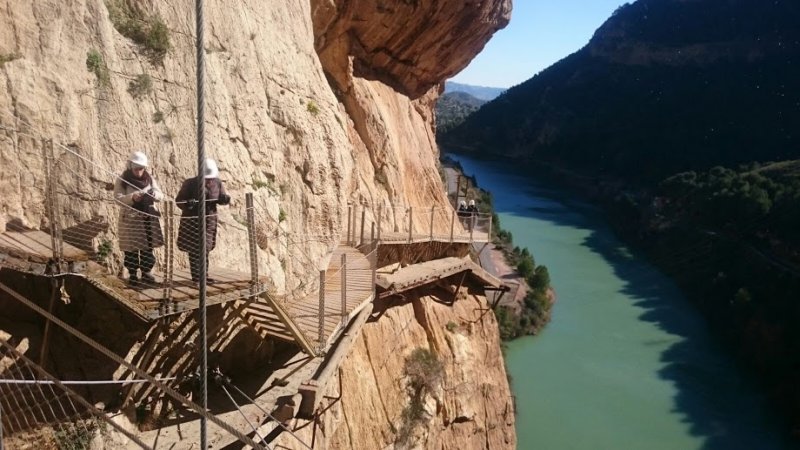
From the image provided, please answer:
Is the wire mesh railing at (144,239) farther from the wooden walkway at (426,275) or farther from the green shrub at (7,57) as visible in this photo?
the wooden walkway at (426,275)

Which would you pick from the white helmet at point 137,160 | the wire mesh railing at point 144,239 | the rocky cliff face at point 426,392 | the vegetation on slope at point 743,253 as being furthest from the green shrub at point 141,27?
the vegetation on slope at point 743,253

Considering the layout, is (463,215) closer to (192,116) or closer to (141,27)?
(192,116)

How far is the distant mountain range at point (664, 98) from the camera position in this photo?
56.1m

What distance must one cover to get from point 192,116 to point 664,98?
234 ft

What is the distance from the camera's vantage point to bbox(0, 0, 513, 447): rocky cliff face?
5.15m

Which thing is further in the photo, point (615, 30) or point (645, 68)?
point (615, 30)

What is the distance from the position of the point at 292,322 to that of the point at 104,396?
1707mm

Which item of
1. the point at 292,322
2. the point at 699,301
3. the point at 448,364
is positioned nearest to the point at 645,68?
the point at 699,301

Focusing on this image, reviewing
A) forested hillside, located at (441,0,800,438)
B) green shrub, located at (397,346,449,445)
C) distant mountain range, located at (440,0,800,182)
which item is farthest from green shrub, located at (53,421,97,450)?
distant mountain range, located at (440,0,800,182)

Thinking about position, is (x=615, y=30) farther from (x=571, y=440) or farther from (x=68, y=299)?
(x=68, y=299)

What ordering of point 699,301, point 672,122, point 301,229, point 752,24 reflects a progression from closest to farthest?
point 301,229 < point 699,301 < point 672,122 < point 752,24

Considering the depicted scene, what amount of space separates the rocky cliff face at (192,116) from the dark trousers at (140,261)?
44cm

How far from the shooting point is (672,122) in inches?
2457

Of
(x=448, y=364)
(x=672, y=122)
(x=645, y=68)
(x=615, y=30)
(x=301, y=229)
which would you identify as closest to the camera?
(x=301, y=229)
